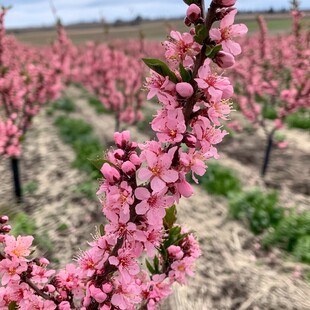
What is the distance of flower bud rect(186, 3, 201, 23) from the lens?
153 centimetres

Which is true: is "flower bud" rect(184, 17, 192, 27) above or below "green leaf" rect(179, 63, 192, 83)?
above

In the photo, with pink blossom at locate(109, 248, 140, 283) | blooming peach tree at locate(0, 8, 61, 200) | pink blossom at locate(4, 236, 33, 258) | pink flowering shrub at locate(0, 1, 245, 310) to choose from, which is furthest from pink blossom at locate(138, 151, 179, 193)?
blooming peach tree at locate(0, 8, 61, 200)

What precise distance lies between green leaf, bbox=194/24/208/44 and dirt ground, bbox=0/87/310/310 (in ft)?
4.15

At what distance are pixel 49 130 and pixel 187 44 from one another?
8711 mm

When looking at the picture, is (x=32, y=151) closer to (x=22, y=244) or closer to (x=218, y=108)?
(x=22, y=244)

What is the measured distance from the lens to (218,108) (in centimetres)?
166

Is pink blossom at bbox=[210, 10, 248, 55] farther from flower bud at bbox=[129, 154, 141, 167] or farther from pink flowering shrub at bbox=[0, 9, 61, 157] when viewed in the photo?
pink flowering shrub at bbox=[0, 9, 61, 157]

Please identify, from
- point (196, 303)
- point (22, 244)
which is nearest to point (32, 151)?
point (196, 303)

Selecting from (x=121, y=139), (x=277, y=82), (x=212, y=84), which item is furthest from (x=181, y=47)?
(x=277, y=82)

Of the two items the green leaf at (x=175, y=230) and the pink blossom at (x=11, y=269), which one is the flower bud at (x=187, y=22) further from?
the pink blossom at (x=11, y=269)

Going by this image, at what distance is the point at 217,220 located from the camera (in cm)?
553

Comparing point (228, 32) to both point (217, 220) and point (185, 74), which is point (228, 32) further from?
point (217, 220)

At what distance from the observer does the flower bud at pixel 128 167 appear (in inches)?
64.0

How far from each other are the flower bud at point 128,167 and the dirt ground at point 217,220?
916 millimetres
